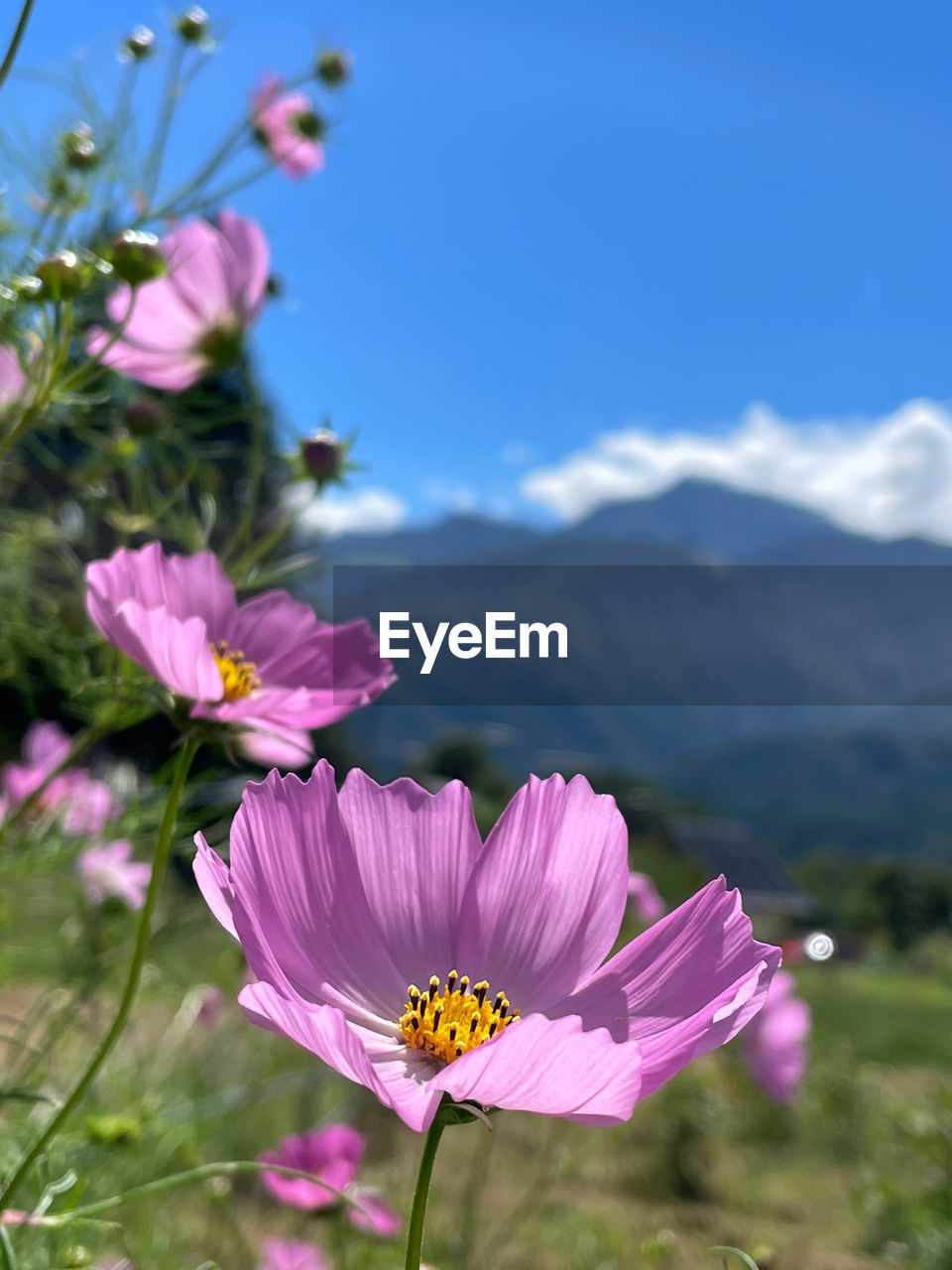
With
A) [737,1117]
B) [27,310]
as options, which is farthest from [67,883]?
[737,1117]

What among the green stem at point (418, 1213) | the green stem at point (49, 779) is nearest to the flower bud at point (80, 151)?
the green stem at point (49, 779)

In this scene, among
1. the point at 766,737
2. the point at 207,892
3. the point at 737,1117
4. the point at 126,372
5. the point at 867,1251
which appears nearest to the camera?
the point at 207,892

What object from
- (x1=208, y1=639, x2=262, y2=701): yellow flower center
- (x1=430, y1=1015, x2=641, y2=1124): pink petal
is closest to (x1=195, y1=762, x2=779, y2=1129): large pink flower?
(x1=430, y1=1015, x2=641, y2=1124): pink petal

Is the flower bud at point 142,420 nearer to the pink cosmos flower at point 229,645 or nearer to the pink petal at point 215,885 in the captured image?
the pink cosmos flower at point 229,645

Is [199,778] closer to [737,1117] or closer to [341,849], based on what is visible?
[341,849]

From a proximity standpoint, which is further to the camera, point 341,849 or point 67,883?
point 67,883

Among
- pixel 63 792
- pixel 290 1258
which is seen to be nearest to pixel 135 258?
pixel 63 792
